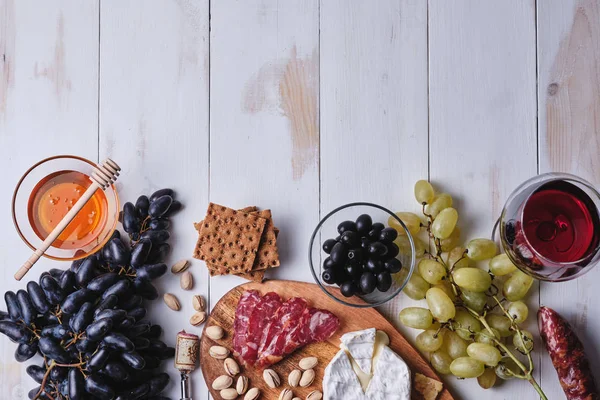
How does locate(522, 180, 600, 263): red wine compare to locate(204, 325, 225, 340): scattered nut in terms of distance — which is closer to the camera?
locate(522, 180, 600, 263): red wine

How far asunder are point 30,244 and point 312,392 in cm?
62

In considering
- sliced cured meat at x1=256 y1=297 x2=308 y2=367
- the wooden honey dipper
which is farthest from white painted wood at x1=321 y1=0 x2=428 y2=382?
the wooden honey dipper

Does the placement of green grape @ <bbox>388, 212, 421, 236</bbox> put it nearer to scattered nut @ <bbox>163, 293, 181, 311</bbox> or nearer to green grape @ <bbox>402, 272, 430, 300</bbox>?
green grape @ <bbox>402, 272, 430, 300</bbox>

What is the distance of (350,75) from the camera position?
1.11 m

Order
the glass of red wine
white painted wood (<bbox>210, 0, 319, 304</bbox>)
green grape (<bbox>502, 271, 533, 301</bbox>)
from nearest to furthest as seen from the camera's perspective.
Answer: the glass of red wine → green grape (<bbox>502, 271, 533, 301</bbox>) → white painted wood (<bbox>210, 0, 319, 304</bbox>)

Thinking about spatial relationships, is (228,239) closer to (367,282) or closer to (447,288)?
(367,282)

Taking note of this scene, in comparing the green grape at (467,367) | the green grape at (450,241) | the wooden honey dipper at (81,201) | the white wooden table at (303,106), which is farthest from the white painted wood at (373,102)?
the wooden honey dipper at (81,201)

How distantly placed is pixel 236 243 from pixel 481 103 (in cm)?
57

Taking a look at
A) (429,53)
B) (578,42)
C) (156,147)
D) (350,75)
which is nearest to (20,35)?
(156,147)

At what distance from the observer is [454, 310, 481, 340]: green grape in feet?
3.31

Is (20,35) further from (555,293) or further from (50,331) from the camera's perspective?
(555,293)

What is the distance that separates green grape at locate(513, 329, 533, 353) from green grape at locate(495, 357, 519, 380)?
0.04 metres

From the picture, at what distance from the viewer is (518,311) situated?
1.01 meters

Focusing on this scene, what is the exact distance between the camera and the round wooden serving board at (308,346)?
3.47 ft
